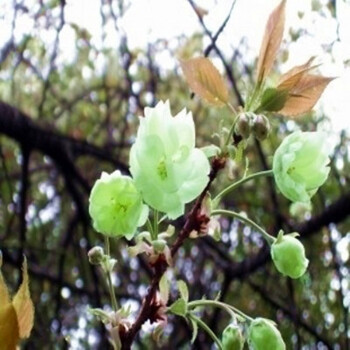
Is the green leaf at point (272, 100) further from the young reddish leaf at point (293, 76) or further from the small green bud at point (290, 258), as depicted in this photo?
the small green bud at point (290, 258)

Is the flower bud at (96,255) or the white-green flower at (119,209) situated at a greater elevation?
the white-green flower at (119,209)

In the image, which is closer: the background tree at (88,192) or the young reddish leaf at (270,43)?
the young reddish leaf at (270,43)

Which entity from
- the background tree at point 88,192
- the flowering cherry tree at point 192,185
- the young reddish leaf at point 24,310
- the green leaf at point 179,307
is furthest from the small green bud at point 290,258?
the background tree at point 88,192

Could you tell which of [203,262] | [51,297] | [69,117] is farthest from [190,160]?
[69,117]

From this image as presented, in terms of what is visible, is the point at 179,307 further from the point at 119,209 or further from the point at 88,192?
the point at 88,192

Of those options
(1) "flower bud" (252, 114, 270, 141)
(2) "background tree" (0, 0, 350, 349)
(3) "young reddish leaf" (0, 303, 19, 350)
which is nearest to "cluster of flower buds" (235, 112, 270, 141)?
(1) "flower bud" (252, 114, 270, 141)

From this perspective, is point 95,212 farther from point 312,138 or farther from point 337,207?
point 337,207

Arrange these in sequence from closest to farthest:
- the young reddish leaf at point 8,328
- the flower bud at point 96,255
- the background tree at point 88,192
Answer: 1. the young reddish leaf at point 8,328
2. the flower bud at point 96,255
3. the background tree at point 88,192
